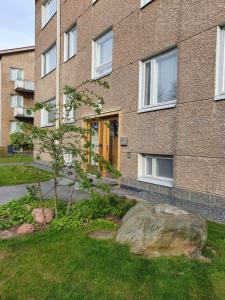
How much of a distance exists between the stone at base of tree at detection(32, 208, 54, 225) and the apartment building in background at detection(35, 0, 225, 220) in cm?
298

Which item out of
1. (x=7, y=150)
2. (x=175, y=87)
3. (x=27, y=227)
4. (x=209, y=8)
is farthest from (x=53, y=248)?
(x=7, y=150)

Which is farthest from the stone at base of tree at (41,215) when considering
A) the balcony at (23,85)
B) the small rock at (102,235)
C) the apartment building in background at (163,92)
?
the balcony at (23,85)

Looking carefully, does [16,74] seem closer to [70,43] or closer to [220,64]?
[70,43]

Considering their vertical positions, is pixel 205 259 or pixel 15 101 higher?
pixel 15 101

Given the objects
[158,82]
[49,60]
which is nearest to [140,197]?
[158,82]

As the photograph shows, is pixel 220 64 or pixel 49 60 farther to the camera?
pixel 49 60


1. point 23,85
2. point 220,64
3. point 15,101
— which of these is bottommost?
point 220,64

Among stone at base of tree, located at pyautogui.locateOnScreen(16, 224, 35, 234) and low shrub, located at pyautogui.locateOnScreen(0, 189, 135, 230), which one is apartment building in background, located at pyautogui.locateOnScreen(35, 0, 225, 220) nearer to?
low shrub, located at pyautogui.locateOnScreen(0, 189, 135, 230)

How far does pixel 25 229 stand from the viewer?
203 inches

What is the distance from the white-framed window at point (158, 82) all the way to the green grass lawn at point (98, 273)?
14.2ft

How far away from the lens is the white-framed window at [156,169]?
795 cm

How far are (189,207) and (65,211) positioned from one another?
2.73 m

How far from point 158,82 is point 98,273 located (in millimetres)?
5969

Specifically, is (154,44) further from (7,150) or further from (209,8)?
(7,150)
